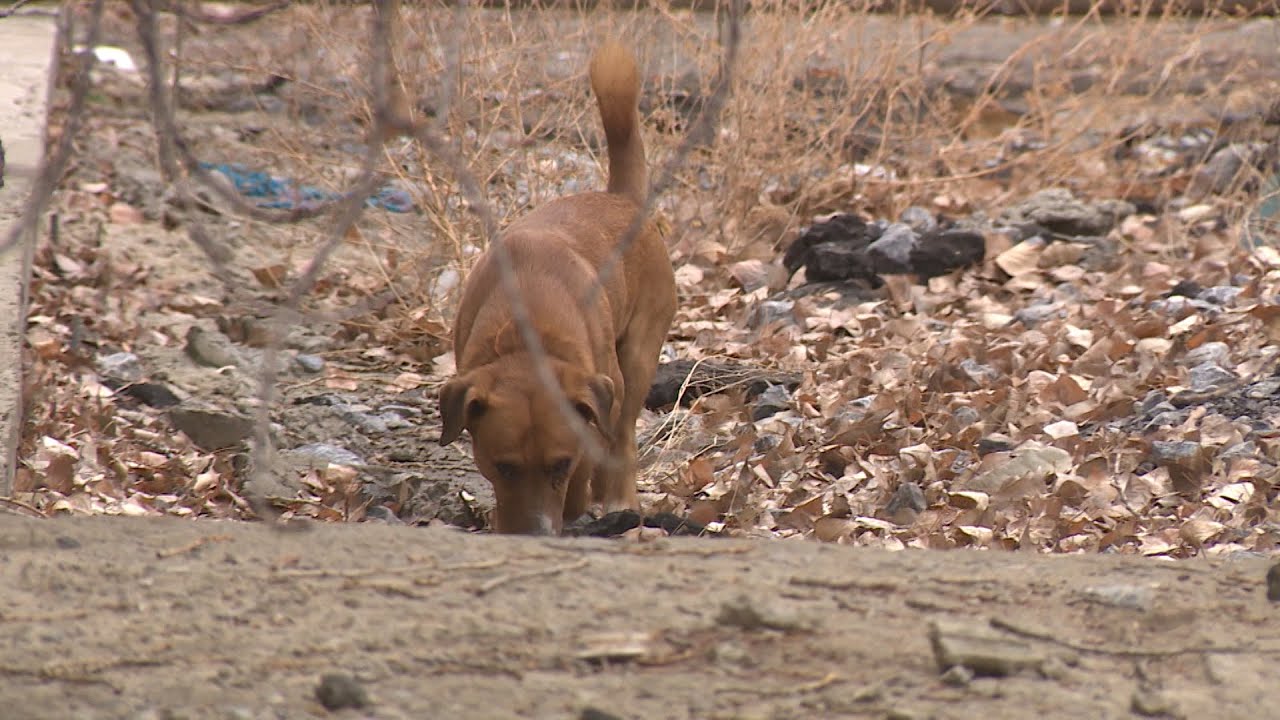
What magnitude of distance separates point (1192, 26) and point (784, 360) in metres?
6.62

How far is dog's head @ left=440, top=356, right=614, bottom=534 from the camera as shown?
4629mm

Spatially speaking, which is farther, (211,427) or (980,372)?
(980,372)

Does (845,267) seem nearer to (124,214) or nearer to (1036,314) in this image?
(1036,314)

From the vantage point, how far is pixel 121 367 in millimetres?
6527

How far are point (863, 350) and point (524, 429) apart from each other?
2587 millimetres

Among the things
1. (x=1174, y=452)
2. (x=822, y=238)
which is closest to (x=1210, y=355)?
(x=1174, y=452)

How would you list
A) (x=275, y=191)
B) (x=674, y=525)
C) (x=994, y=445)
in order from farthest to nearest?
(x=275, y=191) → (x=994, y=445) → (x=674, y=525)

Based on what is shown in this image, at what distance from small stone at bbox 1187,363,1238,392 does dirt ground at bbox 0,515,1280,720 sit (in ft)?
8.73

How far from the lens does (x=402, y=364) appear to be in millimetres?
7129

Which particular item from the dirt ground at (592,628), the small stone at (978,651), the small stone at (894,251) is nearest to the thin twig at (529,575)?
the dirt ground at (592,628)

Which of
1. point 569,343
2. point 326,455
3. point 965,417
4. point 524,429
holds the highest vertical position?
point 569,343

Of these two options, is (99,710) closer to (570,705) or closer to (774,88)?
(570,705)

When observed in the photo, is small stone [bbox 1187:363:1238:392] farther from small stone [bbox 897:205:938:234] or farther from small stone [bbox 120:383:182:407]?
small stone [bbox 120:383:182:407]

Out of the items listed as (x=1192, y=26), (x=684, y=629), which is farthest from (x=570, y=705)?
(x=1192, y=26)
